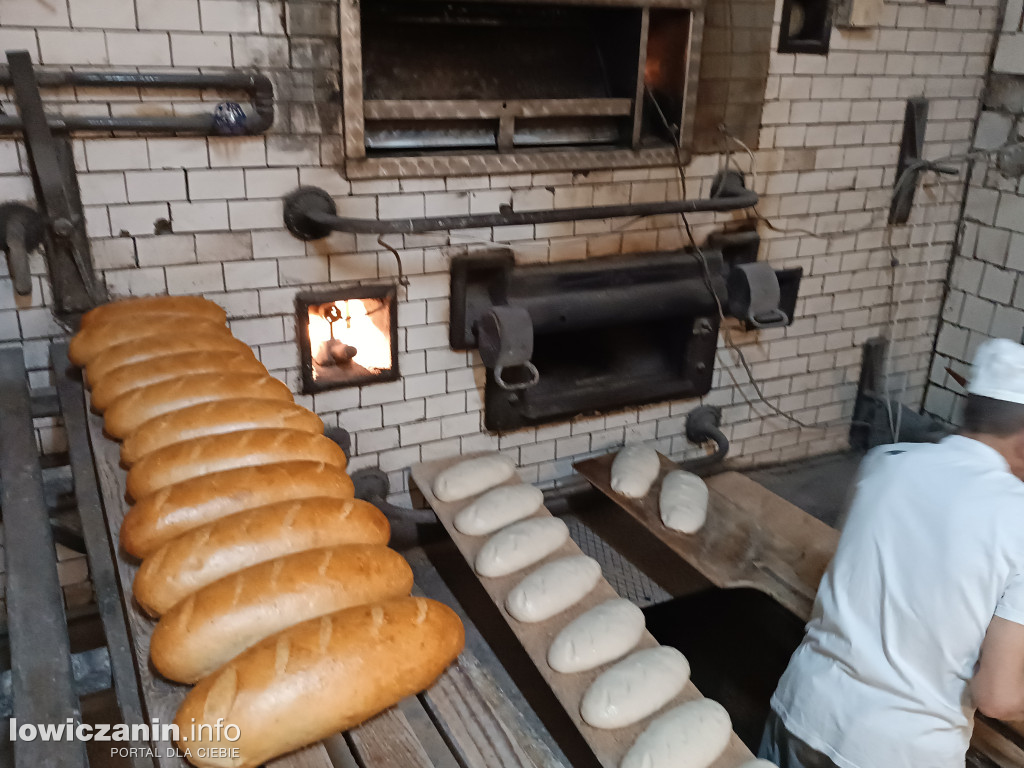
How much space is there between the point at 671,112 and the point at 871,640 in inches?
84.4

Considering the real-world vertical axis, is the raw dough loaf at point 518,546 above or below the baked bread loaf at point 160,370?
below

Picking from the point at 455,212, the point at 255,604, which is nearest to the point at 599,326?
the point at 455,212

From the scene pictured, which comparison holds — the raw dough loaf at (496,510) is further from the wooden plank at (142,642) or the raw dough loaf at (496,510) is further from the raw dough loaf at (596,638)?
the wooden plank at (142,642)

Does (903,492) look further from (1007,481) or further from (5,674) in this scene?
(5,674)

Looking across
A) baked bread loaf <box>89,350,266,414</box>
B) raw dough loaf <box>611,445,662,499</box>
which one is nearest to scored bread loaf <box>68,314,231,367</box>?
baked bread loaf <box>89,350,266,414</box>

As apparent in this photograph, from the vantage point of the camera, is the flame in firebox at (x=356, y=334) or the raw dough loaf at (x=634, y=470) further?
the raw dough loaf at (x=634, y=470)

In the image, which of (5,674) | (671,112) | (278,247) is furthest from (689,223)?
(5,674)

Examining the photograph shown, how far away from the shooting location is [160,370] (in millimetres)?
1876

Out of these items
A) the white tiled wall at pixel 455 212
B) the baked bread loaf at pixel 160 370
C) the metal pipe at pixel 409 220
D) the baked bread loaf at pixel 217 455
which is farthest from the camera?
the metal pipe at pixel 409 220

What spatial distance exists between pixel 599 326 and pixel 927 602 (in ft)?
5.62

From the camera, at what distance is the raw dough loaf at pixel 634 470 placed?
10.7ft

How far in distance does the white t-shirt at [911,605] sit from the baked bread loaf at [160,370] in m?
1.57

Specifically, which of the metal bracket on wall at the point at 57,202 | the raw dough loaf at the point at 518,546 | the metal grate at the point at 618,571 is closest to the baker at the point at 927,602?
the raw dough loaf at the point at 518,546

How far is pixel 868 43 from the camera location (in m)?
3.42
